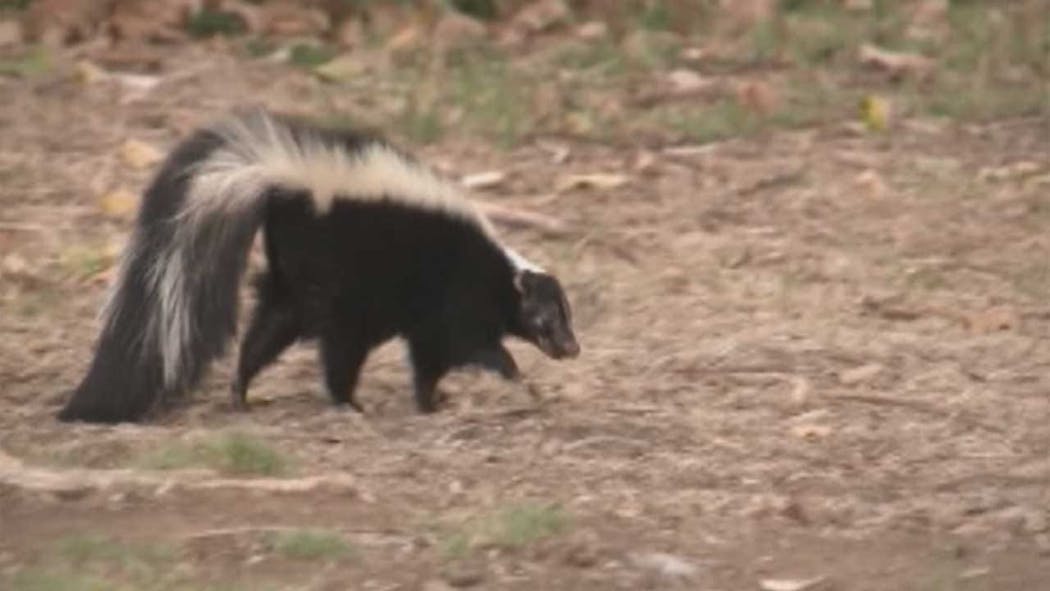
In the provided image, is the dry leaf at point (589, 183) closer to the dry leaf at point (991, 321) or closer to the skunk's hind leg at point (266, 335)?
the dry leaf at point (991, 321)

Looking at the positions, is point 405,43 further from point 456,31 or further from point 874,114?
point 874,114

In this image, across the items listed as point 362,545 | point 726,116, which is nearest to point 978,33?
point 726,116

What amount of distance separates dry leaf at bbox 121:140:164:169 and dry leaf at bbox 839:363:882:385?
3.02 metres

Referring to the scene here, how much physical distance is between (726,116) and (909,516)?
14.6 ft

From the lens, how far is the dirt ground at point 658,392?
6.26 meters

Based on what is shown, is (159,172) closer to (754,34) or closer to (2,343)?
Result: (2,343)

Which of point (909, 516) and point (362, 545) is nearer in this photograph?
point (362, 545)

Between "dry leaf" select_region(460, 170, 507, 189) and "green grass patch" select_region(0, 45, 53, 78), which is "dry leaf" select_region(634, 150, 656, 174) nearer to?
"dry leaf" select_region(460, 170, 507, 189)

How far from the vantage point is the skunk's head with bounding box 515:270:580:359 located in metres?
7.90

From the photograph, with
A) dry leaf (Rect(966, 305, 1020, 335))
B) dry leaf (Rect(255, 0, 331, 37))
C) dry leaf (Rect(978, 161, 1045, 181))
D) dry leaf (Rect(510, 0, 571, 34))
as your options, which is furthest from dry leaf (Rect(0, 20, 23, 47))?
dry leaf (Rect(966, 305, 1020, 335))

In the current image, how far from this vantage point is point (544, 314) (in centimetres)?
789

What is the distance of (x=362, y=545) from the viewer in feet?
20.3

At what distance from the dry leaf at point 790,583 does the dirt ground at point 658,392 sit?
0.04 feet

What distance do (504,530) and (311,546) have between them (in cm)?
40
